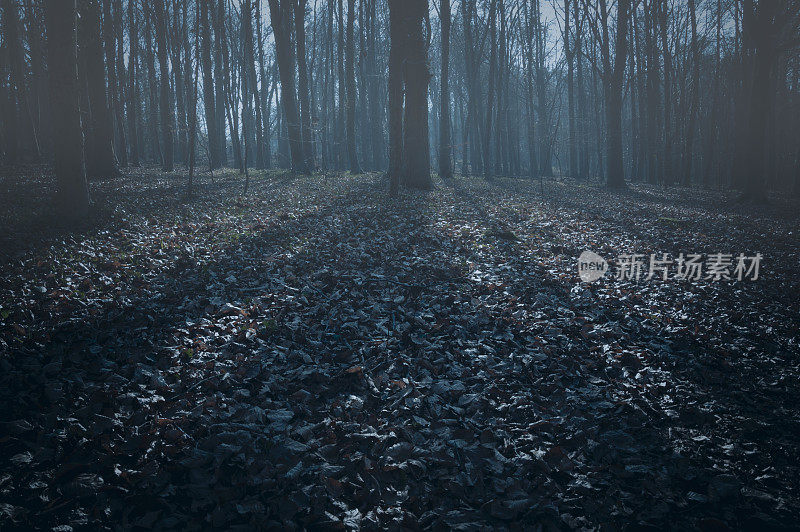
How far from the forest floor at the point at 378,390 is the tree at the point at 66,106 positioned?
1.75ft

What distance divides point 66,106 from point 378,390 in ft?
24.3

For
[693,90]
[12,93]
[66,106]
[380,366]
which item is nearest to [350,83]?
[12,93]

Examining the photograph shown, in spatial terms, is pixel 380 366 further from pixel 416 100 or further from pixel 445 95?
pixel 445 95

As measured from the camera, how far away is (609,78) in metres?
20.5

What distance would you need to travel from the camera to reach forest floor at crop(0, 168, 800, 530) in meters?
2.50

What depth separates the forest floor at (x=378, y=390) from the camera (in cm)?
250

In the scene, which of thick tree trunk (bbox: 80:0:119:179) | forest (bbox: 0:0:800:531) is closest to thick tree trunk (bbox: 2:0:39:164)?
thick tree trunk (bbox: 80:0:119:179)

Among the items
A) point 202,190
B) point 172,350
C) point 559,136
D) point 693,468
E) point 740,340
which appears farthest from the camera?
point 559,136

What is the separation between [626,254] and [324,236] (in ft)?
18.7

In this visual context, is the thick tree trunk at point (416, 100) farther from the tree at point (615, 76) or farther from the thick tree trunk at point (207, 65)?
the tree at point (615, 76)

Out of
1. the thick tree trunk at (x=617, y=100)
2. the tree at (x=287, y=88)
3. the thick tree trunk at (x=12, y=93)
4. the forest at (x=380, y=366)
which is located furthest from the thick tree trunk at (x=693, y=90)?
the thick tree trunk at (x=12, y=93)

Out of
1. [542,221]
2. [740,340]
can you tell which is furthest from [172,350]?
[542,221]

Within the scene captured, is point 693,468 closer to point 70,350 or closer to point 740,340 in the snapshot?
point 740,340

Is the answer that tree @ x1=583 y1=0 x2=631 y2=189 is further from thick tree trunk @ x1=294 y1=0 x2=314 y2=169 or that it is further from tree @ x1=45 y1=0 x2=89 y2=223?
tree @ x1=45 y1=0 x2=89 y2=223
